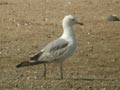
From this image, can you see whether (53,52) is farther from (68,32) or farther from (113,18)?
(113,18)

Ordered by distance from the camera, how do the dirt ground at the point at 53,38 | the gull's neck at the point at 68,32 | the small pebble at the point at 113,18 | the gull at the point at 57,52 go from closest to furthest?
the dirt ground at the point at 53,38 → the gull at the point at 57,52 → the gull's neck at the point at 68,32 → the small pebble at the point at 113,18

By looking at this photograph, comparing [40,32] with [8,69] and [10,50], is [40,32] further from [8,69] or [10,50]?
[8,69]

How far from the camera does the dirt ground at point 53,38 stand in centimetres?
1004

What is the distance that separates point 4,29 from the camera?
16.3 m

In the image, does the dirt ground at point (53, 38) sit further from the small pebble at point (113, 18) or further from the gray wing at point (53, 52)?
the gray wing at point (53, 52)

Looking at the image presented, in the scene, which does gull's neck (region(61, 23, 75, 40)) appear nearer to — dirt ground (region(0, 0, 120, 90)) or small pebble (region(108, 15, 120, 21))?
dirt ground (region(0, 0, 120, 90))

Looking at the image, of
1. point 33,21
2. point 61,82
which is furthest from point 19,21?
point 61,82

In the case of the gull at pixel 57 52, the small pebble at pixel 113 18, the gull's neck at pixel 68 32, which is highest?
the small pebble at pixel 113 18

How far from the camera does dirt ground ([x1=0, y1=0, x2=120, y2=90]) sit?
32.9 ft

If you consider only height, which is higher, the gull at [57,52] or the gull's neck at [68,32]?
the gull's neck at [68,32]

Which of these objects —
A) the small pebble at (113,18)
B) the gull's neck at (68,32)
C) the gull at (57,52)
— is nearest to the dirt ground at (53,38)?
the small pebble at (113,18)

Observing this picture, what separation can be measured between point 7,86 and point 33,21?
844cm

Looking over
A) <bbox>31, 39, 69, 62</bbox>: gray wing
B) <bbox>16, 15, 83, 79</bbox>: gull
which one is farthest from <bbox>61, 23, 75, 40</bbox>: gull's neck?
<bbox>31, 39, 69, 62</bbox>: gray wing

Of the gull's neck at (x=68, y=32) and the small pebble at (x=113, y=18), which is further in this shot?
the small pebble at (x=113, y=18)
